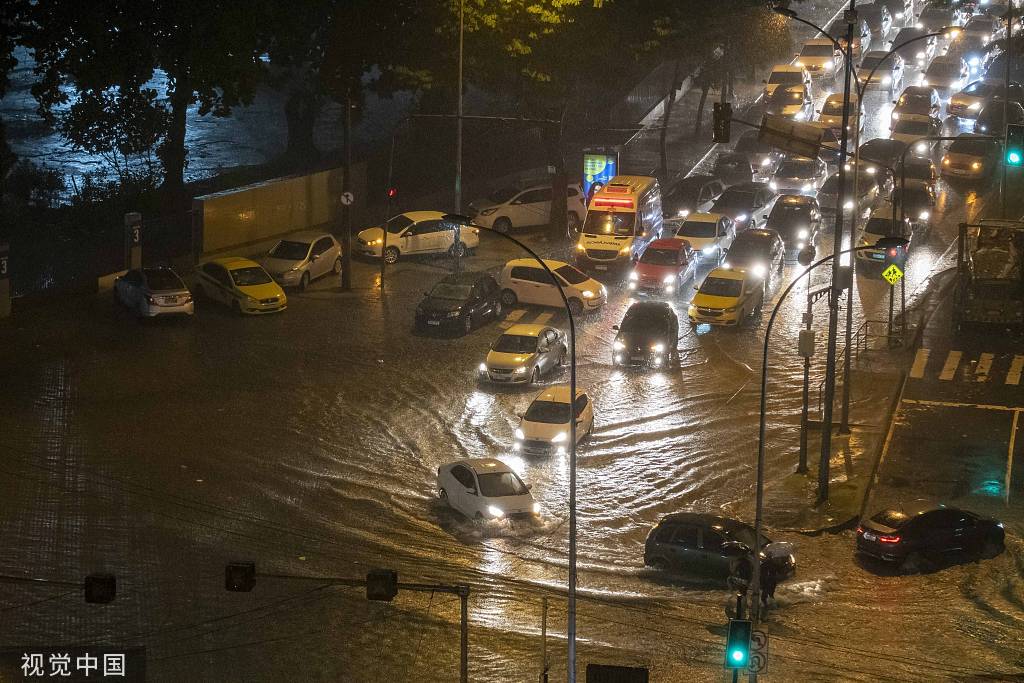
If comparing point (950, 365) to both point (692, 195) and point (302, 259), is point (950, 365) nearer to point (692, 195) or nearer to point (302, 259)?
point (692, 195)

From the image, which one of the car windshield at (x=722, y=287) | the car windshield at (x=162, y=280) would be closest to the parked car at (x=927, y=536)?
the car windshield at (x=722, y=287)

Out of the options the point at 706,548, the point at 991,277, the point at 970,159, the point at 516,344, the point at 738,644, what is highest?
the point at 970,159

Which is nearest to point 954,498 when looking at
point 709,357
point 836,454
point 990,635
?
point 836,454

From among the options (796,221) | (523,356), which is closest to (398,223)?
(523,356)

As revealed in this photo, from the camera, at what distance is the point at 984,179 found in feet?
185

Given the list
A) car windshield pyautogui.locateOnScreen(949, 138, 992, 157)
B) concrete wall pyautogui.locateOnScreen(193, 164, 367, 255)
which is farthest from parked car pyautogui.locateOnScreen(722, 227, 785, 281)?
concrete wall pyautogui.locateOnScreen(193, 164, 367, 255)

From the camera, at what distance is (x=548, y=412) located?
34.3 m

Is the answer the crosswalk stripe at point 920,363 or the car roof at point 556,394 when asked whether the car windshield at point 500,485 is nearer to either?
the car roof at point 556,394

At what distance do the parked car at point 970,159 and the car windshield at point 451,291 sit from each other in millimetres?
23591

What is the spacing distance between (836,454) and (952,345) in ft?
30.7

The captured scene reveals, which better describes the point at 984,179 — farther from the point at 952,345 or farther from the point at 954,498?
the point at 954,498

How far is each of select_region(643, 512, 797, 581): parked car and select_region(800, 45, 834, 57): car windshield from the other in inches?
2004

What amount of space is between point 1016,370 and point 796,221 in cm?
1213

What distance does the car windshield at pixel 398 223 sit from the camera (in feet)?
161
